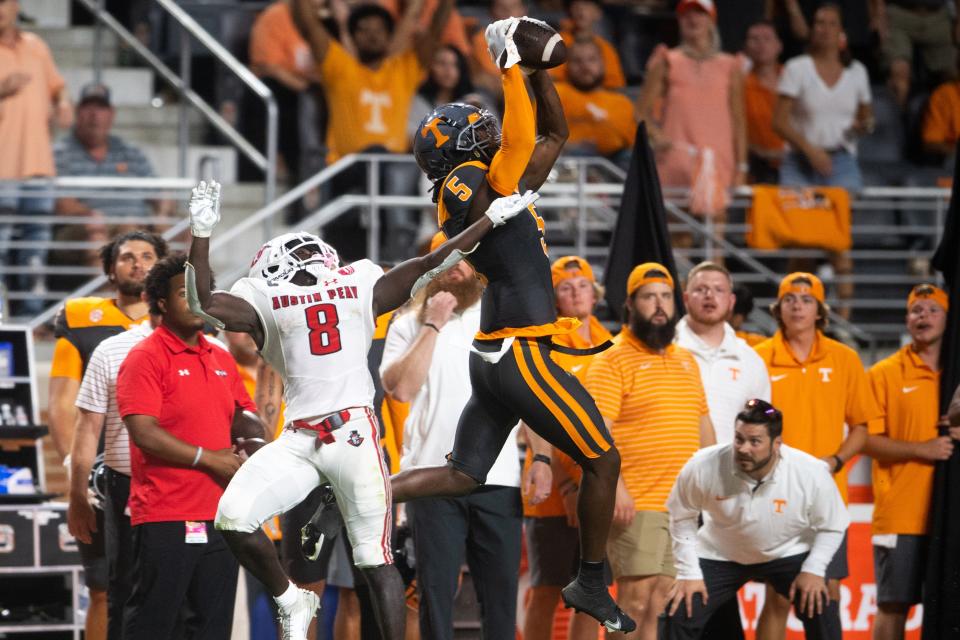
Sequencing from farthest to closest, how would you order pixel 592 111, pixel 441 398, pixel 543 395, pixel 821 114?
pixel 821 114 → pixel 592 111 → pixel 441 398 → pixel 543 395

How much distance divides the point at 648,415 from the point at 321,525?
2.09 meters

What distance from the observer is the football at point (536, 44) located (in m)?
5.56

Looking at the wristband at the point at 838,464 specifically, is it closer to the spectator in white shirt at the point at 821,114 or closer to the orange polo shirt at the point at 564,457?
the orange polo shirt at the point at 564,457

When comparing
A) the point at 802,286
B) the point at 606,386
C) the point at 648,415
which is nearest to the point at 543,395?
the point at 606,386

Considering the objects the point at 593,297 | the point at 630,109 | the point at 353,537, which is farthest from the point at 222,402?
the point at 630,109

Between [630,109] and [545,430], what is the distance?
6.14 m

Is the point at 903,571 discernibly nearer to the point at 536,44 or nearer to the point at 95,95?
the point at 536,44

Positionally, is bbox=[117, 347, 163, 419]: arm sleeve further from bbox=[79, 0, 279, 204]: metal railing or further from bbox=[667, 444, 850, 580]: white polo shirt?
bbox=[79, 0, 279, 204]: metal railing

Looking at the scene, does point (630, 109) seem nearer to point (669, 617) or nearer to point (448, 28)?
point (448, 28)

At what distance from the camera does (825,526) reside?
7465 millimetres

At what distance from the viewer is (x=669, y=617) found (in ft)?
24.6

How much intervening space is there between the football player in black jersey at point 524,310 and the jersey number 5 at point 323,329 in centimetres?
59

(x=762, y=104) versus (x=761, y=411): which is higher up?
(x=762, y=104)

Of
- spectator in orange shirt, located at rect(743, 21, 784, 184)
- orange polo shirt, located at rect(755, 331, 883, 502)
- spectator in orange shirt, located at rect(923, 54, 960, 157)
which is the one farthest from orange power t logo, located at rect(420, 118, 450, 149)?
spectator in orange shirt, located at rect(923, 54, 960, 157)
